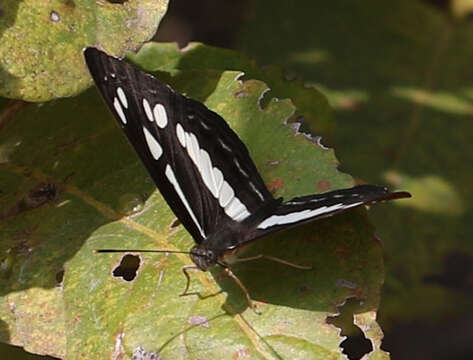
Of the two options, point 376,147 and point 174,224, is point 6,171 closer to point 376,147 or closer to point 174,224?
point 174,224

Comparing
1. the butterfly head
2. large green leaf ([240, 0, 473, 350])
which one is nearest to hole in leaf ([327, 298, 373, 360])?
the butterfly head

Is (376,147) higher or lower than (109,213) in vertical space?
lower

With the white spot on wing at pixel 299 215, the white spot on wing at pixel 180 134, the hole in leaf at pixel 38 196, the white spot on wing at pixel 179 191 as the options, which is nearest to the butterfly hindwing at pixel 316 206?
the white spot on wing at pixel 299 215

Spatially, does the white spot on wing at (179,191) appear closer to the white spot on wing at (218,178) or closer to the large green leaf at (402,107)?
the white spot on wing at (218,178)

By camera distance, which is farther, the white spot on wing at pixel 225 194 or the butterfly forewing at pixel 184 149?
the white spot on wing at pixel 225 194

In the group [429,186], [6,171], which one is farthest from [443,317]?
[6,171]

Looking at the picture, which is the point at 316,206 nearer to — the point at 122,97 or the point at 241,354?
the point at 241,354

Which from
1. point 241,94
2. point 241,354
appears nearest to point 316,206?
point 241,354
